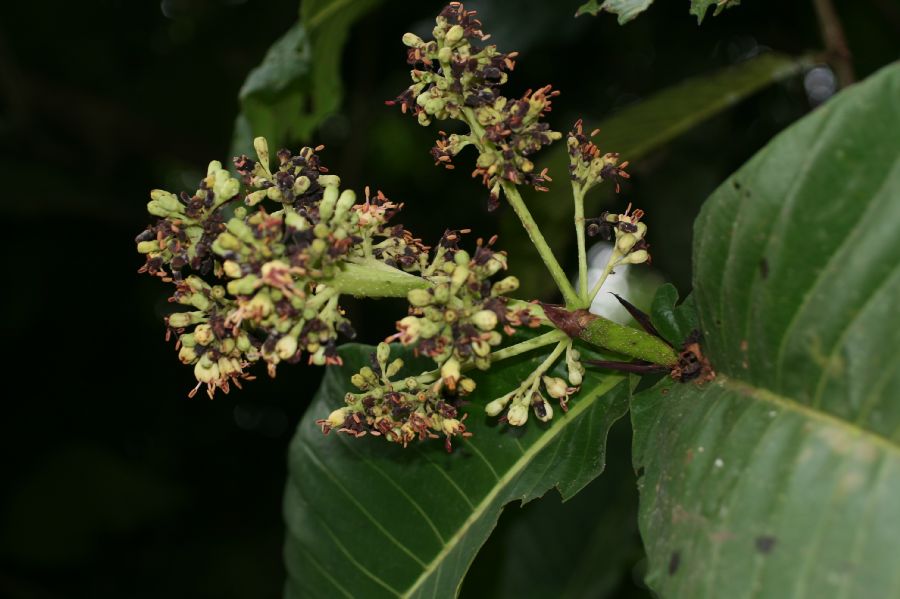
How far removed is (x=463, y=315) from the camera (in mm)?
1648

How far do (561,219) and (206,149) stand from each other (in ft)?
8.74

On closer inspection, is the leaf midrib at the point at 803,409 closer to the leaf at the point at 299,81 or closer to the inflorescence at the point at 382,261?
the inflorescence at the point at 382,261

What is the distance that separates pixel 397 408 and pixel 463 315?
275 millimetres

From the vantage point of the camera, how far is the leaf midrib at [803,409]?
1.32 meters

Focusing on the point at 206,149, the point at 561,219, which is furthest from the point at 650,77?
the point at 206,149

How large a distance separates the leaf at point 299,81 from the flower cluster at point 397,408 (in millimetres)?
1162

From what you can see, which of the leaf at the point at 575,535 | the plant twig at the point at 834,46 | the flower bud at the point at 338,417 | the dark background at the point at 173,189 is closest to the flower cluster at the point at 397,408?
the flower bud at the point at 338,417

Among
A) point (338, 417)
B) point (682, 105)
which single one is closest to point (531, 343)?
point (338, 417)

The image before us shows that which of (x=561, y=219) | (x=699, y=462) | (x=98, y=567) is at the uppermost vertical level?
(x=699, y=462)

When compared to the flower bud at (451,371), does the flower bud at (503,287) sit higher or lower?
higher

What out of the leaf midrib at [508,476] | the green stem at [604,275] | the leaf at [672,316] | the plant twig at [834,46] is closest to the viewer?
the green stem at [604,275]

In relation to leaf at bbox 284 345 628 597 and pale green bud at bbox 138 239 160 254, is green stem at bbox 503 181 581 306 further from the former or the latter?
pale green bud at bbox 138 239 160 254

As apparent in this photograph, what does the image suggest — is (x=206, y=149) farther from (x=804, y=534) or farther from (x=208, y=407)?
(x=804, y=534)

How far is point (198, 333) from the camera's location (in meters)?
1.74
